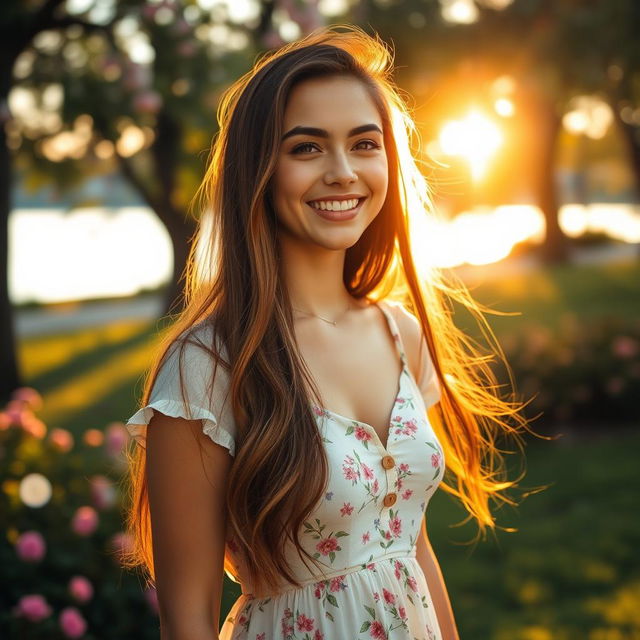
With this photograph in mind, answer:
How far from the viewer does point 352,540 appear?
2.06 metres

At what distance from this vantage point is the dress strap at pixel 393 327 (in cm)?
241

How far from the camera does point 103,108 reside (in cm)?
774

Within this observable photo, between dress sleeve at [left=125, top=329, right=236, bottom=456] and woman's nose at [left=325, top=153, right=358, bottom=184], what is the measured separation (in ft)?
1.40

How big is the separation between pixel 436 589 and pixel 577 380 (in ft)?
A: 20.0

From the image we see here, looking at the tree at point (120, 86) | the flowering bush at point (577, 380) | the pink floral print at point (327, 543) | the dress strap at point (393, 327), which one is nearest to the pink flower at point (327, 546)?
the pink floral print at point (327, 543)

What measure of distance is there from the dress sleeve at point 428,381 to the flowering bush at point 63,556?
1.47m

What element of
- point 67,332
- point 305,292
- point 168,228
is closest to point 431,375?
point 305,292

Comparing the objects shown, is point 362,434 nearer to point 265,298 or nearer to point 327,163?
point 265,298

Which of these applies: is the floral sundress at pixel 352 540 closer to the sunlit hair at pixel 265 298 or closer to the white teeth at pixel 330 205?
the sunlit hair at pixel 265 298

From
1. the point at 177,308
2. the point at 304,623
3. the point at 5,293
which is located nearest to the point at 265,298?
the point at 304,623

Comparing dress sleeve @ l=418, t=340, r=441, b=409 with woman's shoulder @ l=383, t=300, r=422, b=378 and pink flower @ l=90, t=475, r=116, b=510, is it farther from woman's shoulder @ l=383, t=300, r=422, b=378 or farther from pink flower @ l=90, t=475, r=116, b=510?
pink flower @ l=90, t=475, r=116, b=510

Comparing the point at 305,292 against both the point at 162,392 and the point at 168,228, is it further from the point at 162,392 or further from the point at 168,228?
the point at 168,228

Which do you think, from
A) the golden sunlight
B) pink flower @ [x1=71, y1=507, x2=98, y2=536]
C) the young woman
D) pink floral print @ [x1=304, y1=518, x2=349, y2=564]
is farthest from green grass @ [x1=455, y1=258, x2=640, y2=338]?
Result: pink floral print @ [x1=304, y1=518, x2=349, y2=564]

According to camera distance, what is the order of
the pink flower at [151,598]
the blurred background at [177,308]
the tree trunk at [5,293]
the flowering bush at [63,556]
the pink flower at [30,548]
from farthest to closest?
the tree trunk at [5,293], the blurred background at [177,308], the pink flower at [151,598], the pink flower at [30,548], the flowering bush at [63,556]
